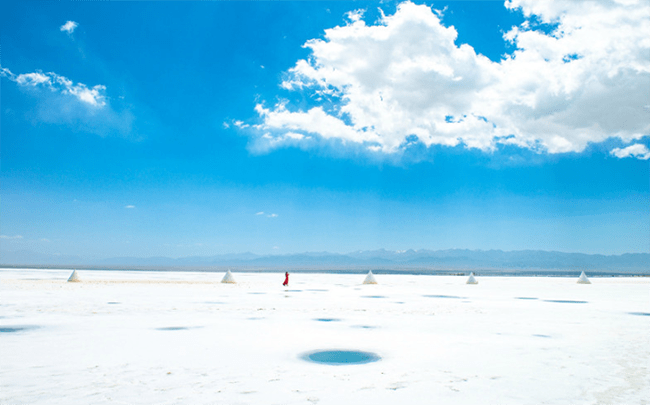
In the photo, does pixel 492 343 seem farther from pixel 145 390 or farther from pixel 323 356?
pixel 145 390

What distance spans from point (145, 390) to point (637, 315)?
15.2 m

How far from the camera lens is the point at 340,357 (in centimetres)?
754

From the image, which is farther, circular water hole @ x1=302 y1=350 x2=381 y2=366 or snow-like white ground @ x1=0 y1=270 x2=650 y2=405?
circular water hole @ x1=302 y1=350 x2=381 y2=366

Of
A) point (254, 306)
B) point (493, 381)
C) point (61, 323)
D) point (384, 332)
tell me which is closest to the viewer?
point (493, 381)

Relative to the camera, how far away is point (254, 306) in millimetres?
16188

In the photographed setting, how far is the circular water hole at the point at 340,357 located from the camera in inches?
284

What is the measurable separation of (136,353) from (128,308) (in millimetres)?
8179

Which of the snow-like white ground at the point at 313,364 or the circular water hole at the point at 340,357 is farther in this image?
the circular water hole at the point at 340,357

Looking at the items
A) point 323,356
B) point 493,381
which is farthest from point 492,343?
point 323,356

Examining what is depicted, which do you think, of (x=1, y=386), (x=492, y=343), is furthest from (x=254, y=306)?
(x=1, y=386)

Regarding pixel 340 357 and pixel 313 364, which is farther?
pixel 340 357

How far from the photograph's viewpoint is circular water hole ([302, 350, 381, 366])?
23.7ft

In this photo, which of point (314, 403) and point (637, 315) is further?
point (637, 315)

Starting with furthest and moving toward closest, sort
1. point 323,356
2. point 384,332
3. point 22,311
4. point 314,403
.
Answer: point 22,311 < point 384,332 < point 323,356 < point 314,403
